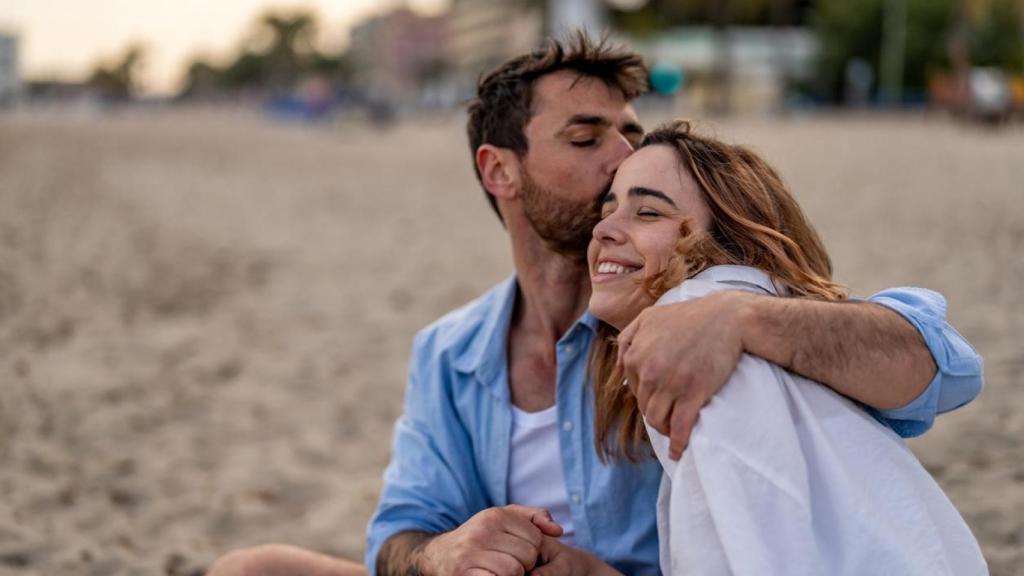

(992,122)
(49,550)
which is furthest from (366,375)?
(992,122)

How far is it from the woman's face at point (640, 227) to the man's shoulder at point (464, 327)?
606 mm

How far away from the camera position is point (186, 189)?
55.8ft

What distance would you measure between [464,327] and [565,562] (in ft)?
2.33

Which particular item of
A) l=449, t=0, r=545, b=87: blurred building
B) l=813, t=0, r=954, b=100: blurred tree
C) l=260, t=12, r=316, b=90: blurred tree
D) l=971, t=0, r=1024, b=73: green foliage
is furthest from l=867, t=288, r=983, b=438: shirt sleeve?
l=260, t=12, r=316, b=90: blurred tree

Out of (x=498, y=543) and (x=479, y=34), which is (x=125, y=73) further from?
(x=498, y=543)

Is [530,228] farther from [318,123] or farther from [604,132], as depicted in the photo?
[318,123]

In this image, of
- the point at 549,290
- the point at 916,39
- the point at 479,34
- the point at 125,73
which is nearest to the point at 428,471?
the point at 549,290

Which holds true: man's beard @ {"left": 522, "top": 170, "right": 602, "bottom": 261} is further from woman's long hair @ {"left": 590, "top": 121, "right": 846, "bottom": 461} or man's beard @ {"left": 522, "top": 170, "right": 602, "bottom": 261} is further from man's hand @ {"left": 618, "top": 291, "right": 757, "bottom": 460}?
man's hand @ {"left": 618, "top": 291, "right": 757, "bottom": 460}

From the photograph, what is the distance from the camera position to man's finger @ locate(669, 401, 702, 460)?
1603mm

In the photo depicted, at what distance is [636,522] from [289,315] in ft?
18.8

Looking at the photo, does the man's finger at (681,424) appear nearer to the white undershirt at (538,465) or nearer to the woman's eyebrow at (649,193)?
the woman's eyebrow at (649,193)

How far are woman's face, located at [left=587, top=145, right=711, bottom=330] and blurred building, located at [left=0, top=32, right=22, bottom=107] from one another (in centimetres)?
9357

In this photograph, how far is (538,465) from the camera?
7.86 ft

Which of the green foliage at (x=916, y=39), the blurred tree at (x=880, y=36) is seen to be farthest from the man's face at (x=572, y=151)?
the blurred tree at (x=880, y=36)
